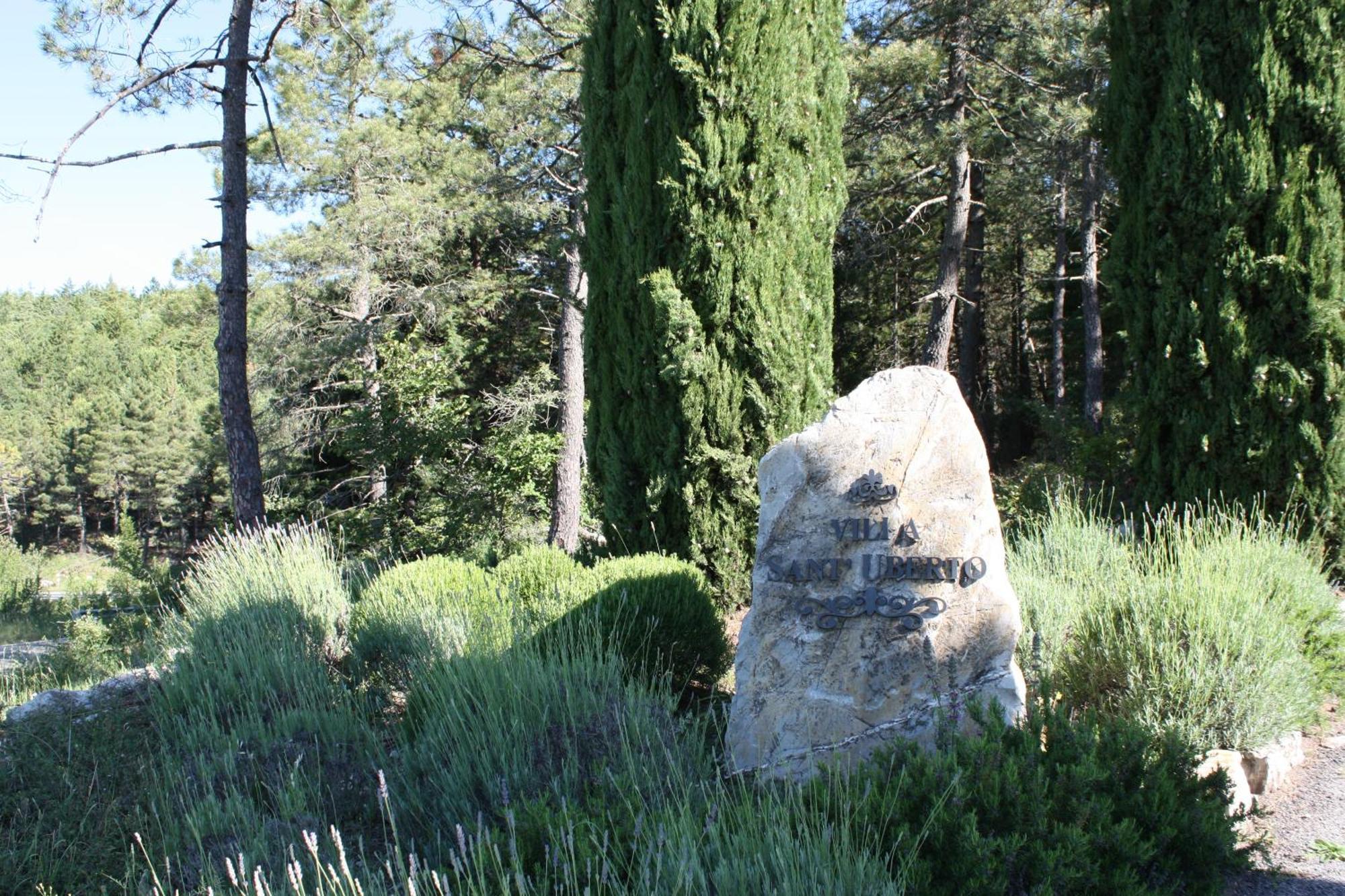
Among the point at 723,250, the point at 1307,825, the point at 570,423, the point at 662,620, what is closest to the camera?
the point at 1307,825

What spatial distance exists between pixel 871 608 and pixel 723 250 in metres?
3.20

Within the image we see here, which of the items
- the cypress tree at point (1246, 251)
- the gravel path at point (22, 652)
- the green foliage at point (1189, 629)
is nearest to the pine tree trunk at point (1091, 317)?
the cypress tree at point (1246, 251)

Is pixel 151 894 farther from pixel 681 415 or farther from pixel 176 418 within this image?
pixel 176 418

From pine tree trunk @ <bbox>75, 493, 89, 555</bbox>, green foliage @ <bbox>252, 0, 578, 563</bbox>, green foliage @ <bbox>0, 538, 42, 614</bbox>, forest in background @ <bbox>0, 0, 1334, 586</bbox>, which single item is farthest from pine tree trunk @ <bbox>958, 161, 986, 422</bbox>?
pine tree trunk @ <bbox>75, 493, 89, 555</bbox>

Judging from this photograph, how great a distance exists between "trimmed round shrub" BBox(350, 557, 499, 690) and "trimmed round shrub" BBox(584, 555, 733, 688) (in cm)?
65

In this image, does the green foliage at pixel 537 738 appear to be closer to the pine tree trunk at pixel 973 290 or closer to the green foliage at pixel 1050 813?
the green foliage at pixel 1050 813

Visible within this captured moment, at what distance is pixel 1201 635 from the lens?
390cm

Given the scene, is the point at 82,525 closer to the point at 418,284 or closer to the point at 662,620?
the point at 418,284

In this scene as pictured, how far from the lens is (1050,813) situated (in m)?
2.52

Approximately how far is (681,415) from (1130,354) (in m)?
3.39

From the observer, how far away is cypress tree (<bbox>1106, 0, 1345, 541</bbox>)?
5.74m

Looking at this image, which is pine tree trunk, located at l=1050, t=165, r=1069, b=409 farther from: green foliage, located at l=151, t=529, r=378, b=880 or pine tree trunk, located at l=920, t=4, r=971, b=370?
green foliage, located at l=151, t=529, r=378, b=880

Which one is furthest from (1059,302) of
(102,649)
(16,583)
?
(16,583)

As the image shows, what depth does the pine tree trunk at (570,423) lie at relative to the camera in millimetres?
12414
